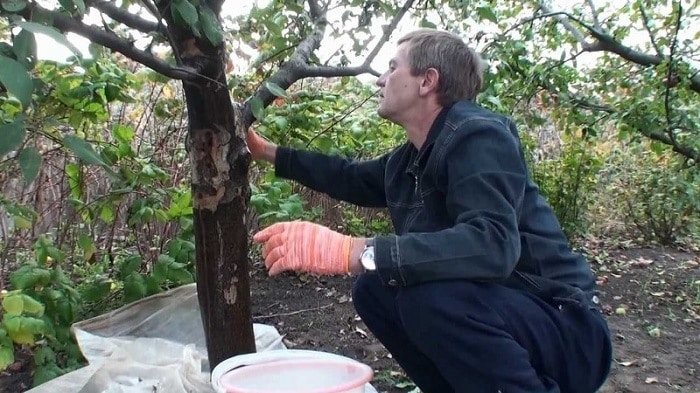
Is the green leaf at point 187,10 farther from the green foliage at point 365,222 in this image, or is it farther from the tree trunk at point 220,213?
the green foliage at point 365,222

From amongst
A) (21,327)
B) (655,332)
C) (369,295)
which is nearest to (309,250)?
(369,295)

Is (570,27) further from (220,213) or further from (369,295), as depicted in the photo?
(220,213)

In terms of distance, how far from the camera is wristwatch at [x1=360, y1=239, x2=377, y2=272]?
1.67 metres

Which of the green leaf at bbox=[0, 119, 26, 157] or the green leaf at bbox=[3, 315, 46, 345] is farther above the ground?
the green leaf at bbox=[0, 119, 26, 157]

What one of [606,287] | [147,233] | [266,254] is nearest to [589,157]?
[606,287]

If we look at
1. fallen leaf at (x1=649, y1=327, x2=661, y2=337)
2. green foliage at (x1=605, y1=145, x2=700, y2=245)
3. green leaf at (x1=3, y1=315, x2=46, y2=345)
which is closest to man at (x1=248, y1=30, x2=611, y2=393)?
green leaf at (x1=3, y1=315, x2=46, y2=345)

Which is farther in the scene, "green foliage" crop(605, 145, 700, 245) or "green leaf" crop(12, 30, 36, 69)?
"green foliage" crop(605, 145, 700, 245)

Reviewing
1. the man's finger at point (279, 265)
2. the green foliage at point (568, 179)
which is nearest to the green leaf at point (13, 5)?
the man's finger at point (279, 265)

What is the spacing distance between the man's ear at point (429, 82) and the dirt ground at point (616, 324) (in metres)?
1.13

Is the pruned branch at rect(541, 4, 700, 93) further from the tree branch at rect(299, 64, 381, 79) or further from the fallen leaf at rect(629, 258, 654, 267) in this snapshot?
the tree branch at rect(299, 64, 381, 79)

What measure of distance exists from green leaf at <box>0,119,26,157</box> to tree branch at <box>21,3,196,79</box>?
0.94ft

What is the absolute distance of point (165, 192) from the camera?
8.67 feet

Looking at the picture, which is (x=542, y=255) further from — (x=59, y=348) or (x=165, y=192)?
(x=59, y=348)

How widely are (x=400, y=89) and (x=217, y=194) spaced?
57cm
